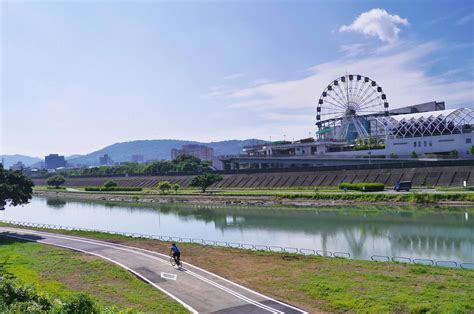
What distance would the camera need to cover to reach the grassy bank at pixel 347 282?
50.4 feet

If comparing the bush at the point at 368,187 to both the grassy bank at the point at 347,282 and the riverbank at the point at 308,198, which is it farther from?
the grassy bank at the point at 347,282

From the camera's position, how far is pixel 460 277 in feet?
60.4

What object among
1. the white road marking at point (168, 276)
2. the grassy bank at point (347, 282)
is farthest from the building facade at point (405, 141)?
the white road marking at point (168, 276)

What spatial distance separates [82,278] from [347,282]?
42.0 feet

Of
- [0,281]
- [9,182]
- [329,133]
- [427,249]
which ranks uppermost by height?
[329,133]

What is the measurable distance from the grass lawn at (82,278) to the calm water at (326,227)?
13808 millimetres

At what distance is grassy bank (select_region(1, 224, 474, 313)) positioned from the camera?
15.4m

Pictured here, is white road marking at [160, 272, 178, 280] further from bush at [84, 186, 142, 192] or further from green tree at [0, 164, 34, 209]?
bush at [84, 186, 142, 192]

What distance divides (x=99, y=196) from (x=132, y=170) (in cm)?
6686

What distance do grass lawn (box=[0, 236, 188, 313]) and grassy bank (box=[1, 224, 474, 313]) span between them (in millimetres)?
4071

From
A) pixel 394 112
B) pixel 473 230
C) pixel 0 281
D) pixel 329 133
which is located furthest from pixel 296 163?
pixel 0 281

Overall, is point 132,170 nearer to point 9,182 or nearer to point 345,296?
point 9,182

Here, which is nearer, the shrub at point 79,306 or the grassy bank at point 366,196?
the shrub at point 79,306

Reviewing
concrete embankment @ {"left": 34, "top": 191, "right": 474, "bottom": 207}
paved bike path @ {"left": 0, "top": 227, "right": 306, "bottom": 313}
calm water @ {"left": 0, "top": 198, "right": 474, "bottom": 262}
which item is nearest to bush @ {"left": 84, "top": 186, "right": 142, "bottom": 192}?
concrete embankment @ {"left": 34, "top": 191, "right": 474, "bottom": 207}
